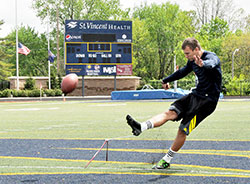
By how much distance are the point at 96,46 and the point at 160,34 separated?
34.2 m

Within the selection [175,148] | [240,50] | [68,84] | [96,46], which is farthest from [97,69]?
[175,148]

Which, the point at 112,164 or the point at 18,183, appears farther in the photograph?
the point at 112,164

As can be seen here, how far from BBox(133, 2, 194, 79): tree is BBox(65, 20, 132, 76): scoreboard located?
2864cm

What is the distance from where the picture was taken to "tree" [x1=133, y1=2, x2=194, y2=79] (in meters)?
63.9

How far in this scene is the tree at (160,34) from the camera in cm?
6391

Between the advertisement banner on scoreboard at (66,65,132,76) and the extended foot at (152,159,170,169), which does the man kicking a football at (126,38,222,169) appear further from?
the advertisement banner on scoreboard at (66,65,132,76)

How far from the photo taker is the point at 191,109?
188 inches

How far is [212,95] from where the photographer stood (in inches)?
187

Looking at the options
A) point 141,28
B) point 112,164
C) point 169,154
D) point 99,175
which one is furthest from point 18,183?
point 141,28

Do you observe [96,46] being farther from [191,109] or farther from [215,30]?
[215,30]

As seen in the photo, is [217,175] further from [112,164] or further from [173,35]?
[173,35]

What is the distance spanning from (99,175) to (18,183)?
0.91 metres

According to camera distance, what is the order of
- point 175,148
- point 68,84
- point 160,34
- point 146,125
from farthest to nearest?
point 160,34, point 68,84, point 175,148, point 146,125

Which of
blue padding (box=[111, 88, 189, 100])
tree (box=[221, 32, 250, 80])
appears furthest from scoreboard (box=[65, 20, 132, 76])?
tree (box=[221, 32, 250, 80])
